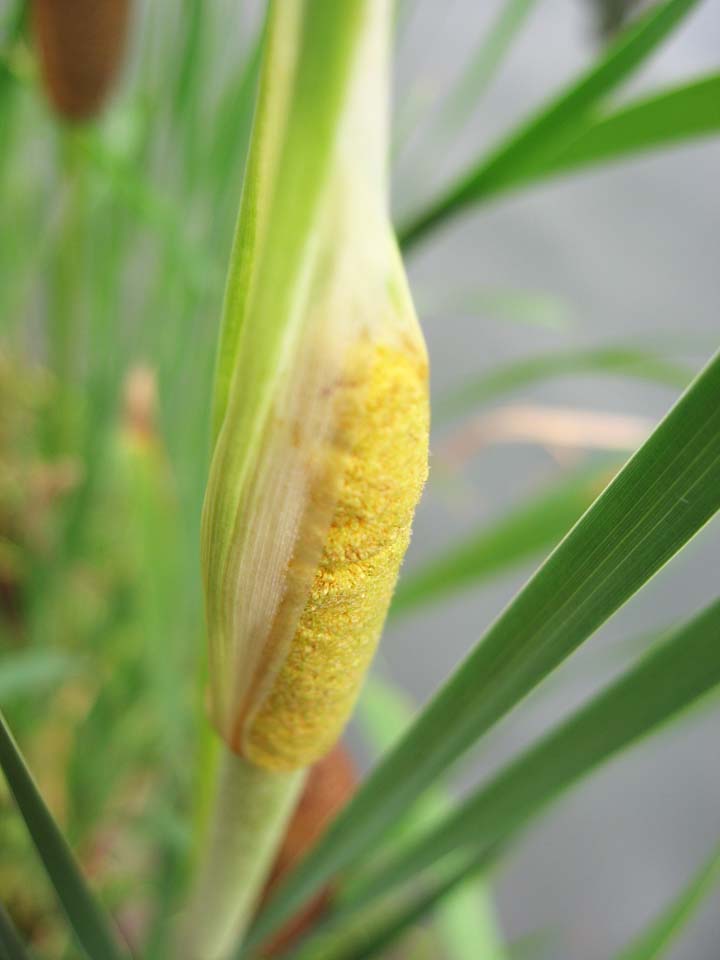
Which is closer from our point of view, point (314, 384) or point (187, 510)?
point (314, 384)

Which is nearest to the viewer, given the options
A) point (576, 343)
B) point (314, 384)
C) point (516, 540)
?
point (314, 384)

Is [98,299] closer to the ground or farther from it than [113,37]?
closer to the ground

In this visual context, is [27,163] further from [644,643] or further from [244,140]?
[644,643]

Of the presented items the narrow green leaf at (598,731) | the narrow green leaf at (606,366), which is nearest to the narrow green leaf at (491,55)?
the narrow green leaf at (606,366)

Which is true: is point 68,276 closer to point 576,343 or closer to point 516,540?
point 516,540

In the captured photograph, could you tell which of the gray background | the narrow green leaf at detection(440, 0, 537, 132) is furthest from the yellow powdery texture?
the gray background

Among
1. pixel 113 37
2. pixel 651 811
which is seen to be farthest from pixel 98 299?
pixel 651 811

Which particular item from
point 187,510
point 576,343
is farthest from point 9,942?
point 576,343

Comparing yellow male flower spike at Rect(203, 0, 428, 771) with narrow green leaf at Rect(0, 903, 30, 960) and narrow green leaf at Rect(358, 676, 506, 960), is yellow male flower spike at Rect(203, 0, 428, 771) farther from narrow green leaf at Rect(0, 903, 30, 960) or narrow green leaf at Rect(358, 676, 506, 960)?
narrow green leaf at Rect(358, 676, 506, 960)
